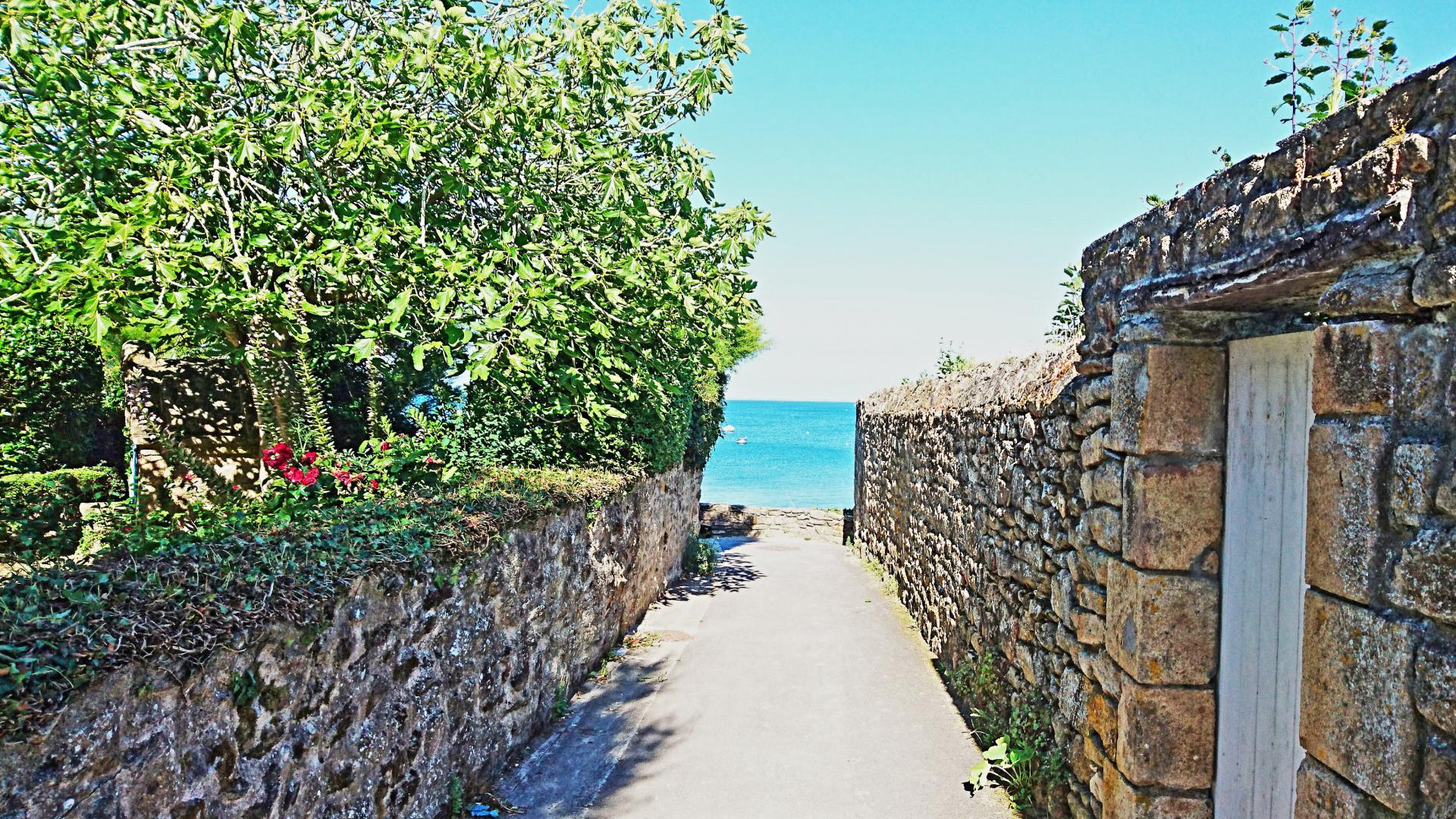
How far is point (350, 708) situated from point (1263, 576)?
404cm

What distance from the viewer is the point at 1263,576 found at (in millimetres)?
3057

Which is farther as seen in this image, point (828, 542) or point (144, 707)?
point (828, 542)

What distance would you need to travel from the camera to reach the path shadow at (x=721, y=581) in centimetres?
1129

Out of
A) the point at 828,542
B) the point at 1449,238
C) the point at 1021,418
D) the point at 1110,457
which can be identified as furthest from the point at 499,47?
the point at 828,542

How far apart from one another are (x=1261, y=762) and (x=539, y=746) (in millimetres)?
4613

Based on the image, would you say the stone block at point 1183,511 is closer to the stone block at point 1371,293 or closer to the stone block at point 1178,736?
the stone block at point 1178,736

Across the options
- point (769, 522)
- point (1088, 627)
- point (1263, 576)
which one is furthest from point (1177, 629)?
point (769, 522)

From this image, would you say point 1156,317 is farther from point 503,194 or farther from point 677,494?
point 677,494

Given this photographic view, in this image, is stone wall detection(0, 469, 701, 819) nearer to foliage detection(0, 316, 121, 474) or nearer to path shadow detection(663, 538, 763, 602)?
path shadow detection(663, 538, 763, 602)

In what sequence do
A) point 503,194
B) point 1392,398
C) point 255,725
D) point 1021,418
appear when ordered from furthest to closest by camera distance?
point 503,194 < point 1021,418 < point 255,725 < point 1392,398

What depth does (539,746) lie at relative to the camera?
18.7 feet

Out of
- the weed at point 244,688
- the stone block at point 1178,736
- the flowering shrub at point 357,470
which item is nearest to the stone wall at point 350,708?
the weed at point 244,688

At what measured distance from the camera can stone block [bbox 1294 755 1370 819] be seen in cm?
206

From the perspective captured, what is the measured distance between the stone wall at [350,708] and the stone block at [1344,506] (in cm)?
363
